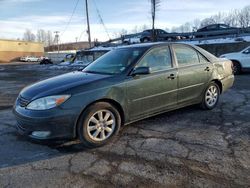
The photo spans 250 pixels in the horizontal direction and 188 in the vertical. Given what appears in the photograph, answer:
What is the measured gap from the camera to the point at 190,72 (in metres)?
5.35

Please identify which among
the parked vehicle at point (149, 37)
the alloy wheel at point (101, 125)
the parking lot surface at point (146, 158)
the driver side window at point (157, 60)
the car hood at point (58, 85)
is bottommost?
the parking lot surface at point (146, 158)

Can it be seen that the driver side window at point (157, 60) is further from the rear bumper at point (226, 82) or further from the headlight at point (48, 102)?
the rear bumper at point (226, 82)

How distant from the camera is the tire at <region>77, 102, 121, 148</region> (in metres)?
3.98

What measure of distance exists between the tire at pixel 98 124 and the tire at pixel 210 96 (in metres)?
2.32

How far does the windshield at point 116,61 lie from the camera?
472 cm

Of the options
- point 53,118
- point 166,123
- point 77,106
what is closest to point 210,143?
point 166,123

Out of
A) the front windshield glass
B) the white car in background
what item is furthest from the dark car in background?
the white car in background

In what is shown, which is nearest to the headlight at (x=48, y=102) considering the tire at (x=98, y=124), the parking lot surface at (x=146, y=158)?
the tire at (x=98, y=124)

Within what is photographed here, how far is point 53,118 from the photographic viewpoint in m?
3.77

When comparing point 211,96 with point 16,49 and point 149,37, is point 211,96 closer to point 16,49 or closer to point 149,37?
point 149,37

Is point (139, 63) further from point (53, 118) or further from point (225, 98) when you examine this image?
point (225, 98)

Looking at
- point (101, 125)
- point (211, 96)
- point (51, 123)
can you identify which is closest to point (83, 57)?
point (211, 96)

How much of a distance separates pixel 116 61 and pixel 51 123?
71.3 inches

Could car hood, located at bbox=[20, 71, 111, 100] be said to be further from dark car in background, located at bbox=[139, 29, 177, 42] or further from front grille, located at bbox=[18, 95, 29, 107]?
dark car in background, located at bbox=[139, 29, 177, 42]
